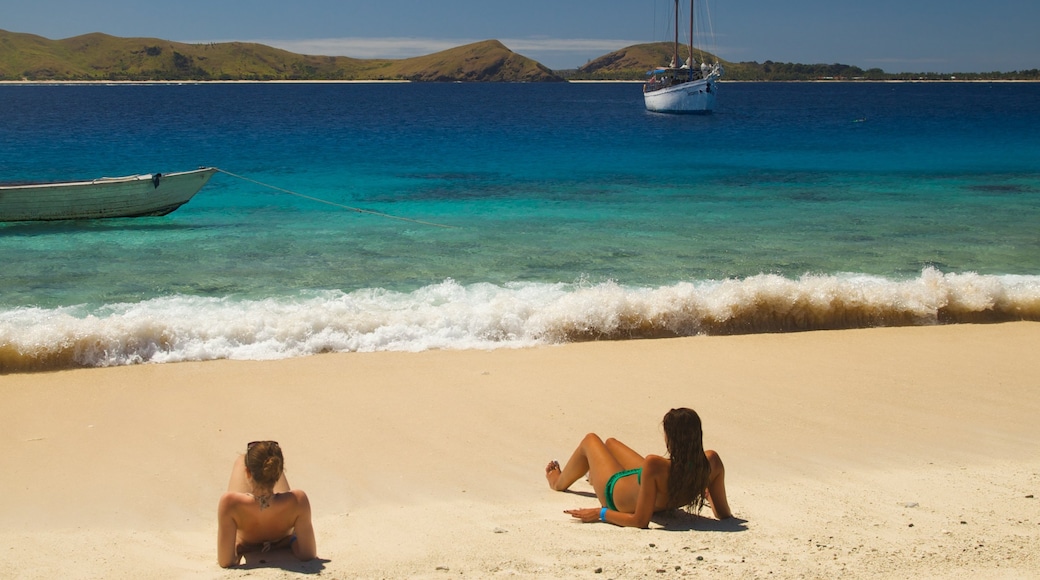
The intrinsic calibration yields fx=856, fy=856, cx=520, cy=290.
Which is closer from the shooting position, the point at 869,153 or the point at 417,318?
the point at 417,318

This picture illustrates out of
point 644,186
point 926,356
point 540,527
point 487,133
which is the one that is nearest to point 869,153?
point 644,186

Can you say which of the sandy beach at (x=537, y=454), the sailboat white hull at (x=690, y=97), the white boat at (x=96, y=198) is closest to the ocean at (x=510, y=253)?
the white boat at (x=96, y=198)

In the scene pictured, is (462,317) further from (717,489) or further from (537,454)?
(717,489)

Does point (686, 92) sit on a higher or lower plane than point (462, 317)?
higher

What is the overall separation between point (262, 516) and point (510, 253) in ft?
32.2

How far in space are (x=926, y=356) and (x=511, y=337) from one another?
13.7 feet

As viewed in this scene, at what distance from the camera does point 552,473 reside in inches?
215

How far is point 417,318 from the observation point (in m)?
9.38

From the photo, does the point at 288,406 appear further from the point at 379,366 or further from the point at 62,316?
the point at 62,316

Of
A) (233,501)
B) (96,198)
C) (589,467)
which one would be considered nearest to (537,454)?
(589,467)

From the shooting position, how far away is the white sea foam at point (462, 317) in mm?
8406

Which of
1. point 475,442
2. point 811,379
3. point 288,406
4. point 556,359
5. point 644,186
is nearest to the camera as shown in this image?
point 475,442

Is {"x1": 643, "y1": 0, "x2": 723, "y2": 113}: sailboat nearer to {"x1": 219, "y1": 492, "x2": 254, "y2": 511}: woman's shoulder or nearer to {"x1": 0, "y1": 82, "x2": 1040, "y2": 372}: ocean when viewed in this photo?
{"x1": 0, "y1": 82, "x2": 1040, "y2": 372}: ocean

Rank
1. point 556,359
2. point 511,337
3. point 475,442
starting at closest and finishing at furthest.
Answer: point 475,442
point 556,359
point 511,337
